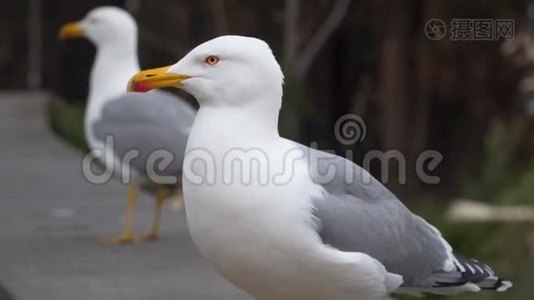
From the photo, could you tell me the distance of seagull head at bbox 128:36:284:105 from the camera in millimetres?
4879

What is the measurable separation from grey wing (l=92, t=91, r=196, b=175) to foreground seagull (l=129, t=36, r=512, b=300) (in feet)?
9.59

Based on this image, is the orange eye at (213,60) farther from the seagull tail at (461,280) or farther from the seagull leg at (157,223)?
the seagull leg at (157,223)

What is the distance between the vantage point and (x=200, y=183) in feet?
15.6

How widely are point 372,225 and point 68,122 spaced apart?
32.6 feet

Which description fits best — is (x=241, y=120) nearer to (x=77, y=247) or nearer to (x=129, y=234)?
(x=77, y=247)

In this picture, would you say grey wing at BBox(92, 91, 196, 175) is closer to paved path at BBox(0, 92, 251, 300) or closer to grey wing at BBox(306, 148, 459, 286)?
paved path at BBox(0, 92, 251, 300)

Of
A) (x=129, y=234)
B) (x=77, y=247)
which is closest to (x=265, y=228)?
(x=77, y=247)

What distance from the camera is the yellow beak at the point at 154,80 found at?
5005 millimetres

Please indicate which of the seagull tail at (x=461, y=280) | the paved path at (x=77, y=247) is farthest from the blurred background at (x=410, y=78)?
the seagull tail at (x=461, y=280)

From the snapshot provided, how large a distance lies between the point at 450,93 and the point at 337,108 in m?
1.35

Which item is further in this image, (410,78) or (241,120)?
(410,78)

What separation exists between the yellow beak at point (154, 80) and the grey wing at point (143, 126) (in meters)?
2.87

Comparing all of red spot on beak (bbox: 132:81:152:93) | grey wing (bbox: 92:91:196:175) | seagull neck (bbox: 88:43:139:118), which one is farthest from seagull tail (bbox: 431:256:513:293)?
seagull neck (bbox: 88:43:139:118)

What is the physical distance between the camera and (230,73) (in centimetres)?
488
